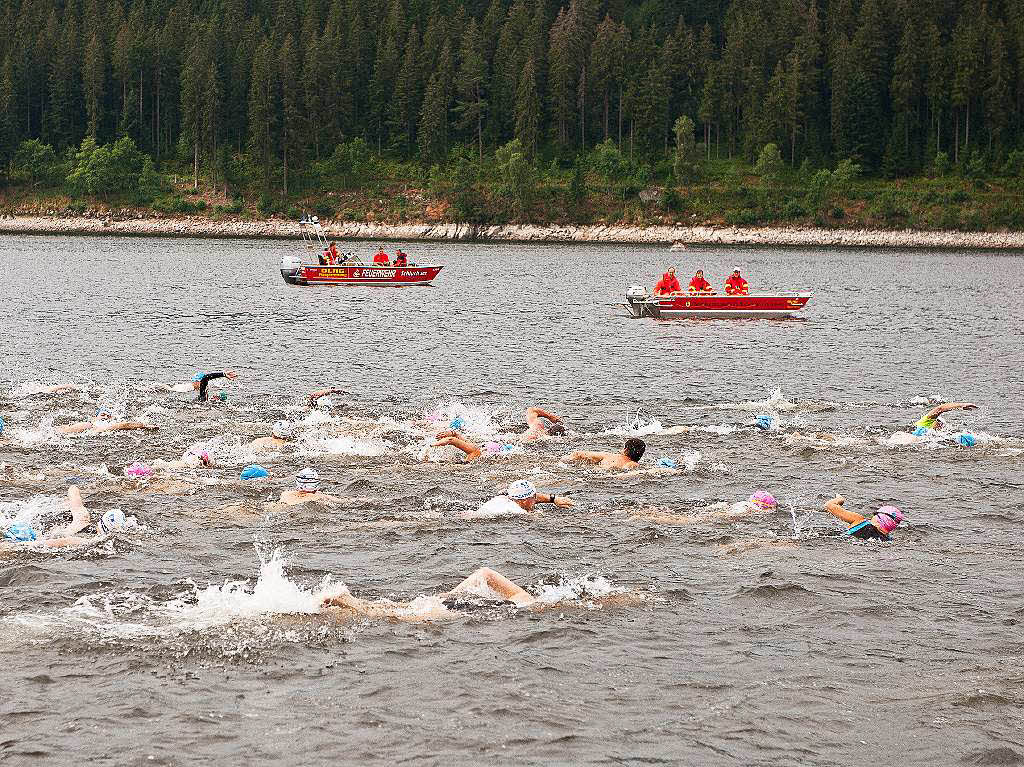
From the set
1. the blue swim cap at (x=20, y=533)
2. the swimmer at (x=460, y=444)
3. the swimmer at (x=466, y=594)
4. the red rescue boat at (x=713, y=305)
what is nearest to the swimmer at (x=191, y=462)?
the swimmer at (x=460, y=444)

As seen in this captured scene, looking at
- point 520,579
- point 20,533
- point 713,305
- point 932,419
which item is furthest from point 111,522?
point 713,305

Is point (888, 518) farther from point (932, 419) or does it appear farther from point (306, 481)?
point (306, 481)

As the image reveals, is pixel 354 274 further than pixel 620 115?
No

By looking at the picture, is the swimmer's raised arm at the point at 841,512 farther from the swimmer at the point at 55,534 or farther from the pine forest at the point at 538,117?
the pine forest at the point at 538,117

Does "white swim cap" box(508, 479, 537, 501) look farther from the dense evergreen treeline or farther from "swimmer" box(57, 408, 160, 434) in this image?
the dense evergreen treeline

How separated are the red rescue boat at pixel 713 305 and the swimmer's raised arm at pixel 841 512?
32.8 metres

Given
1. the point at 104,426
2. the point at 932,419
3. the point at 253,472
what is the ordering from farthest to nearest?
the point at 932,419
the point at 104,426
the point at 253,472

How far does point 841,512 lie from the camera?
1798 centimetres

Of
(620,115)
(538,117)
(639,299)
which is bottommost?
(639,299)

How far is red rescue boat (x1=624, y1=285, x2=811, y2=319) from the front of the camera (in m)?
51.0

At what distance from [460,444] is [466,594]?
7000 millimetres

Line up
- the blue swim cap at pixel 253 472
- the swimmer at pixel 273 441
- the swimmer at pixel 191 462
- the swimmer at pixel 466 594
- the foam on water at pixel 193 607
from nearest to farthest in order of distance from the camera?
the foam on water at pixel 193 607, the swimmer at pixel 466 594, the blue swim cap at pixel 253 472, the swimmer at pixel 191 462, the swimmer at pixel 273 441

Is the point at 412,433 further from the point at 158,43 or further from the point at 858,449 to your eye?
the point at 158,43

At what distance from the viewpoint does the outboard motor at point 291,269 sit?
69.9 metres
